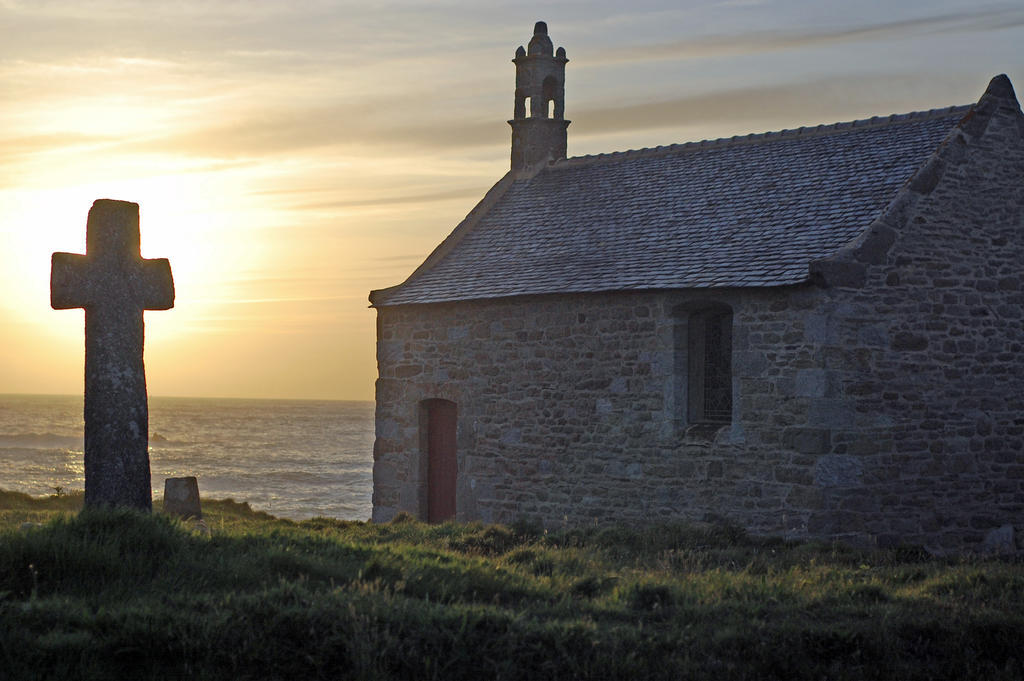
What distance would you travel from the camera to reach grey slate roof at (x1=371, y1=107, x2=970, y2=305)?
16312 millimetres

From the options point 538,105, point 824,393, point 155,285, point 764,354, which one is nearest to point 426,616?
point 155,285

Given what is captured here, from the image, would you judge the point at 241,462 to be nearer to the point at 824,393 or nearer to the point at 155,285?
the point at 824,393

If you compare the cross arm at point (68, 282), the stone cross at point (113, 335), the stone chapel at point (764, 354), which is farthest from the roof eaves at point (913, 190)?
the cross arm at point (68, 282)

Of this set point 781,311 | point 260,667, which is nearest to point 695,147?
point 781,311

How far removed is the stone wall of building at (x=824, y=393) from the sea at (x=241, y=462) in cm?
1113

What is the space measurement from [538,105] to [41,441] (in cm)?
6923

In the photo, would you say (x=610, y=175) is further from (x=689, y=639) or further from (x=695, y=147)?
(x=689, y=639)

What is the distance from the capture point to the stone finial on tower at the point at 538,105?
76.0ft

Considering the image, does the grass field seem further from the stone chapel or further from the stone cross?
the stone chapel

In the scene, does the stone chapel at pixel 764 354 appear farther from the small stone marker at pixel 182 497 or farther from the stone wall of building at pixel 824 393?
the small stone marker at pixel 182 497

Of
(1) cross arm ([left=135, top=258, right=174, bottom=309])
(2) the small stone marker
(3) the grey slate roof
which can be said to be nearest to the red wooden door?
(3) the grey slate roof

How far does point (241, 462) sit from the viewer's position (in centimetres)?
6525

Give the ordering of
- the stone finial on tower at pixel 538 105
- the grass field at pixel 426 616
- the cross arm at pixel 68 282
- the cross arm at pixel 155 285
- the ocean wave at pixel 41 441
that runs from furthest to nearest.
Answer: the ocean wave at pixel 41 441
the stone finial on tower at pixel 538 105
the cross arm at pixel 155 285
the cross arm at pixel 68 282
the grass field at pixel 426 616

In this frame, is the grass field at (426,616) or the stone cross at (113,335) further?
the stone cross at (113,335)
